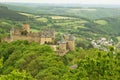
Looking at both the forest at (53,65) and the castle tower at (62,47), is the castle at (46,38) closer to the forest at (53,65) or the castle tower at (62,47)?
the castle tower at (62,47)

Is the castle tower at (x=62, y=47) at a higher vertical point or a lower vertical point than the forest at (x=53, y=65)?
lower

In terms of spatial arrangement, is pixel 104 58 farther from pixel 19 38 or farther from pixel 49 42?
pixel 19 38

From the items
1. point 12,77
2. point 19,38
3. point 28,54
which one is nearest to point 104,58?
point 12,77

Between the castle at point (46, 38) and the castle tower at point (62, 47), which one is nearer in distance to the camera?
the castle tower at point (62, 47)

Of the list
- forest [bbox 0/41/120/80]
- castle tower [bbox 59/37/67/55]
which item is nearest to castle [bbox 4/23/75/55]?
castle tower [bbox 59/37/67/55]

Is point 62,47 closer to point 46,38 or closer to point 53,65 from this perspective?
point 46,38

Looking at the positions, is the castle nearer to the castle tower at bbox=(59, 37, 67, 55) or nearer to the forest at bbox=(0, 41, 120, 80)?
the castle tower at bbox=(59, 37, 67, 55)

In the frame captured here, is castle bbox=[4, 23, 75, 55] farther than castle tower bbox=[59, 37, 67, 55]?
Yes

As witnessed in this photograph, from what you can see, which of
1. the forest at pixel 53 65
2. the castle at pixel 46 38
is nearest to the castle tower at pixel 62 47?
the castle at pixel 46 38

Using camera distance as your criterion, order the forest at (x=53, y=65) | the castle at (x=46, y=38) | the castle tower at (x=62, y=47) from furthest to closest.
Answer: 1. the castle at (x=46, y=38)
2. the castle tower at (x=62, y=47)
3. the forest at (x=53, y=65)
